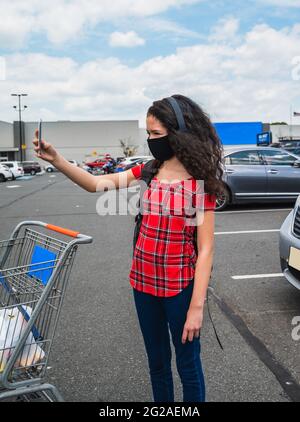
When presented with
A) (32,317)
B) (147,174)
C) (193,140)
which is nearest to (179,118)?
(193,140)

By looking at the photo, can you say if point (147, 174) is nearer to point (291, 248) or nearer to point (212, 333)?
point (212, 333)

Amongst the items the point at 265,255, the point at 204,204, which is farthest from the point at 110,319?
the point at 265,255

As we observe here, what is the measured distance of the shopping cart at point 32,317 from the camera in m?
2.11

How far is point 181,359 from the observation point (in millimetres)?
2215

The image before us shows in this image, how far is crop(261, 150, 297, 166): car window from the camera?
10891mm

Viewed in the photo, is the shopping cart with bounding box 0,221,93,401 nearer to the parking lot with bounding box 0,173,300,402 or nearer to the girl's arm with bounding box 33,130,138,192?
the girl's arm with bounding box 33,130,138,192

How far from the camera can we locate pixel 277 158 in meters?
11.0

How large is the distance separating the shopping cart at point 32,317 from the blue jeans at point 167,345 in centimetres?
41

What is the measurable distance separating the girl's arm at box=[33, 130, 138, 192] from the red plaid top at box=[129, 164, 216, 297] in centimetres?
32

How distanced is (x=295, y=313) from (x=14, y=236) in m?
2.74

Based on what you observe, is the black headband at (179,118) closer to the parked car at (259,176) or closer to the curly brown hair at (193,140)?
the curly brown hair at (193,140)

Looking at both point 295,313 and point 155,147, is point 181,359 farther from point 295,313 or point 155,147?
point 295,313

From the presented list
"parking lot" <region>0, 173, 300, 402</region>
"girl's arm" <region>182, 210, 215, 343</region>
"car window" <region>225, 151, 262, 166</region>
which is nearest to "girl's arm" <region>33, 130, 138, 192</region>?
"girl's arm" <region>182, 210, 215, 343</region>

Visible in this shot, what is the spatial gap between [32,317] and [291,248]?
2719 millimetres
